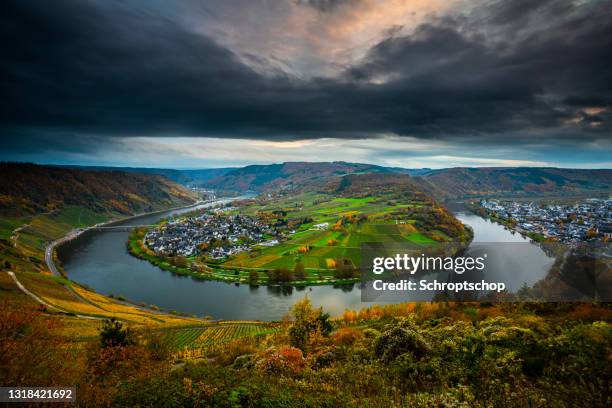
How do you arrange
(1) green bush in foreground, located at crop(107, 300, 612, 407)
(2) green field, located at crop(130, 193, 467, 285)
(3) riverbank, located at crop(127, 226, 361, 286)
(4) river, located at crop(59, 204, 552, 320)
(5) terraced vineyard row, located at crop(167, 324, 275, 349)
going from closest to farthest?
(1) green bush in foreground, located at crop(107, 300, 612, 407) < (5) terraced vineyard row, located at crop(167, 324, 275, 349) < (4) river, located at crop(59, 204, 552, 320) < (3) riverbank, located at crop(127, 226, 361, 286) < (2) green field, located at crop(130, 193, 467, 285)

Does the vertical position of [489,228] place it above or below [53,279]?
above

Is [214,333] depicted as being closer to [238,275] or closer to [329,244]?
[238,275]

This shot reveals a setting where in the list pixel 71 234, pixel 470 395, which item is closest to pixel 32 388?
pixel 470 395

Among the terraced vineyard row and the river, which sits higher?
the terraced vineyard row

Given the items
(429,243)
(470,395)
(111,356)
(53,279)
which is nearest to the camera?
(470,395)

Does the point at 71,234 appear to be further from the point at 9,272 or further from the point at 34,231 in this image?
the point at 9,272

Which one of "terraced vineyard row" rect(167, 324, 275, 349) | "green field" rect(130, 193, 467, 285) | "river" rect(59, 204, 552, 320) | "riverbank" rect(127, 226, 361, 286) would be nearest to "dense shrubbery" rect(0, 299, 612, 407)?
"terraced vineyard row" rect(167, 324, 275, 349)

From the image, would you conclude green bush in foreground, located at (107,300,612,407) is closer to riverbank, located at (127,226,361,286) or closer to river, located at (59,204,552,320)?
river, located at (59,204,552,320)

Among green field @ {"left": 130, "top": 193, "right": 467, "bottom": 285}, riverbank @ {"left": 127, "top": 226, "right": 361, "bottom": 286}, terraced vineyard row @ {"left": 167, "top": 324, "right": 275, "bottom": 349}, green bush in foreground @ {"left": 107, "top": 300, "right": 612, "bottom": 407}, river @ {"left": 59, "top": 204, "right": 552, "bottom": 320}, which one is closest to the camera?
green bush in foreground @ {"left": 107, "top": 300, "right": 612, "bottom": 407}
